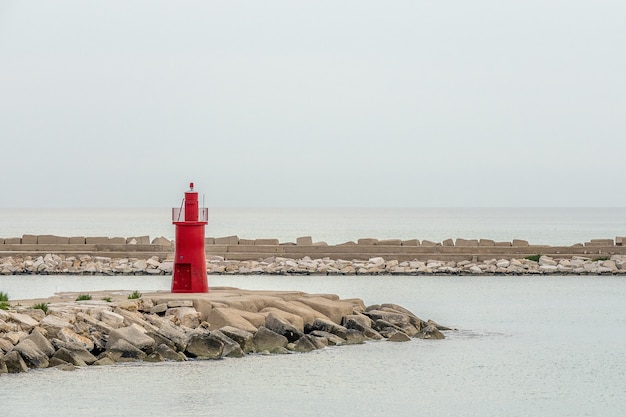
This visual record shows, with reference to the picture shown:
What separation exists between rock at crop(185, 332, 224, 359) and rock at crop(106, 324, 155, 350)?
1.81 ft

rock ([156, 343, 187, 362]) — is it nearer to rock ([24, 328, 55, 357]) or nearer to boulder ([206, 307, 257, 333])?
boulder ([206, 307, 257, 333])

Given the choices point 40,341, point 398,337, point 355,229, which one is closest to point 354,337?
point 398,337

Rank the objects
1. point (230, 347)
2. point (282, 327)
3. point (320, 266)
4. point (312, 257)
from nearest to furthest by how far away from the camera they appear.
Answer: point (230, 347) → point (282, 327) → point (320, 266) → point (312, 257)

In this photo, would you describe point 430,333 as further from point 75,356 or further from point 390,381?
point 75,356

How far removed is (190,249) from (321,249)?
14.7m

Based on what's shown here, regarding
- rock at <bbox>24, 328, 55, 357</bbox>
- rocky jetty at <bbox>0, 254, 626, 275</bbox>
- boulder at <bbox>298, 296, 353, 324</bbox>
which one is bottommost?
rock at <bbox>24, 328, 55, 357</bbox>

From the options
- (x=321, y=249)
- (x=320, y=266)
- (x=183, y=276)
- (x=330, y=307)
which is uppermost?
(x=321, y=249)

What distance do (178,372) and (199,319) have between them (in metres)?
1.92

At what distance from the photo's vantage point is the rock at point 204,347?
15.2 m

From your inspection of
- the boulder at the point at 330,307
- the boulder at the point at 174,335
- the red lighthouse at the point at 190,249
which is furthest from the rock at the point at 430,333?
the boulder at the point at 174,335

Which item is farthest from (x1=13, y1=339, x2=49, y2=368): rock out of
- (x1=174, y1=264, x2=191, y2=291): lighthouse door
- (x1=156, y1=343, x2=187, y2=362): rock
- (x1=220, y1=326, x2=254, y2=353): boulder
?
(x1=174, y1=264, x2=191, y2=291): lighthouse door

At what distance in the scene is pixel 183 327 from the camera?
15.8 metres

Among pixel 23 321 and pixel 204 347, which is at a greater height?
pixel 23 321

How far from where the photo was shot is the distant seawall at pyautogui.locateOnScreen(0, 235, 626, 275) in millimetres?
29531
